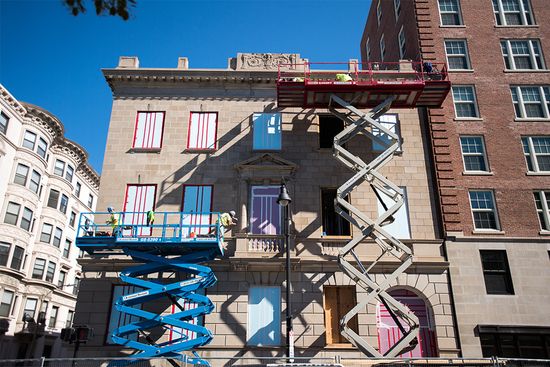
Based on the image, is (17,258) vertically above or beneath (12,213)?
beneath

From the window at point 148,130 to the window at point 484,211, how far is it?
16.7 m

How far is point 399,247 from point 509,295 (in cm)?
609

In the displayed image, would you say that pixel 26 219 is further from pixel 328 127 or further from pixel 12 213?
pixel 328 127

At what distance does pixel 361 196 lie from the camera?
22.2 metres

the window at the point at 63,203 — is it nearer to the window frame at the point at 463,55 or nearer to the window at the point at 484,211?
the window frame at the point at 463,55

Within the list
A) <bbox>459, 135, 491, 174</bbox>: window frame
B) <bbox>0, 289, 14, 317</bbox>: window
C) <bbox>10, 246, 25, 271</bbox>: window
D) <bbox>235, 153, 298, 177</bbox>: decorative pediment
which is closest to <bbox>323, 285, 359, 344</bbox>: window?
<bbox>235, 153, 298, 177</bbox>: decorative pediment

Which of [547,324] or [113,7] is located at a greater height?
[113,7]

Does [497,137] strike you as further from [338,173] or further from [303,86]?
[303,86]

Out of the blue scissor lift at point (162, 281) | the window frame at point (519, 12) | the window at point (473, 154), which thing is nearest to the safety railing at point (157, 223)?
the blue scissor lift at point (162, 281)

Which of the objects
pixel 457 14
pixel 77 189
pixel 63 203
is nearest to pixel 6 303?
pixel 63 203

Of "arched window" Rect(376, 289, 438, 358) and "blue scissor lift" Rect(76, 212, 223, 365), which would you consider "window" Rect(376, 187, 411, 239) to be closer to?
"arched window" Rect(376, 289, 438, 358)

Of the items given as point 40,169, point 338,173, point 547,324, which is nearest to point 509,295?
point 547,324

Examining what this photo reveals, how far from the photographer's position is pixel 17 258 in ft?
134

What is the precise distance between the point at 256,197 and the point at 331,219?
13.1ft
